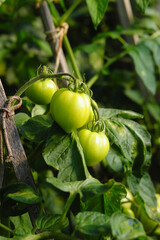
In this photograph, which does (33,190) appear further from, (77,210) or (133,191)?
(133,191)

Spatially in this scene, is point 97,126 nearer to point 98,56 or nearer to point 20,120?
point 20,120

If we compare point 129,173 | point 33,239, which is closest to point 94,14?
point 129,173

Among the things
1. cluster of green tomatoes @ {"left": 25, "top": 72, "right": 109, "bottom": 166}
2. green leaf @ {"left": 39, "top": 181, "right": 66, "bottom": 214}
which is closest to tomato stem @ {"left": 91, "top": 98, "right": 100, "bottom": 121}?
cluster of green tomatoes @ {"left": 25, "top": 72, "right": 109, "bottom": 166}

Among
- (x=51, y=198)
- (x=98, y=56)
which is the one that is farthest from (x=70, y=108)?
(x=98, y=56)

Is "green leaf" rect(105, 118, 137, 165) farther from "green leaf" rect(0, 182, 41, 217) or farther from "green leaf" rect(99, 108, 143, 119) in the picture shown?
"green leaf" rect(0, 182, 41, 217)

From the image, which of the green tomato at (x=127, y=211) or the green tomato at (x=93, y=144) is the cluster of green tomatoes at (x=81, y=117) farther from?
the green tomato at (x=127, y=211)
